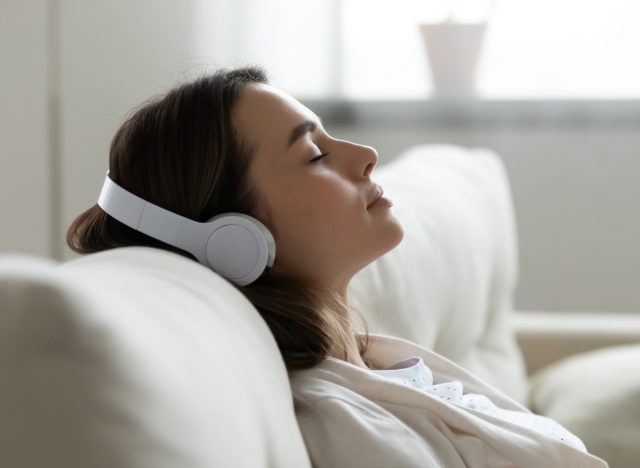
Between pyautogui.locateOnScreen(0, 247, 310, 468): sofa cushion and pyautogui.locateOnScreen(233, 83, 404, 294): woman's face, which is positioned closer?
pyautogui.locateOnScreen(0, 247, 310, 468): sofa cushion

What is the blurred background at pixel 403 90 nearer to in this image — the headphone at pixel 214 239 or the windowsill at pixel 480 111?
the windowsill at pixel 480 111

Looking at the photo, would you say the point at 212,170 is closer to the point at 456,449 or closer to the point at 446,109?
the point at 456,449

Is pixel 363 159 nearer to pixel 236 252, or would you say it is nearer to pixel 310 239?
pixel 310 239

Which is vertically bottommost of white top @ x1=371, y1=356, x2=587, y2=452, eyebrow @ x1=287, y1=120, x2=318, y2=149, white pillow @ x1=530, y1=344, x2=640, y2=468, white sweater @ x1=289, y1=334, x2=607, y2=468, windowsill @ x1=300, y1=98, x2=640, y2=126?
white pillow @ x1=530, y1=344, x2=640, y2=468

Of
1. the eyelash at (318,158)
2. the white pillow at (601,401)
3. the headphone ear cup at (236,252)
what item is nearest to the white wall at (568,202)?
the white pillow at (601,401)

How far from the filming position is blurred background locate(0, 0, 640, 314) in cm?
317

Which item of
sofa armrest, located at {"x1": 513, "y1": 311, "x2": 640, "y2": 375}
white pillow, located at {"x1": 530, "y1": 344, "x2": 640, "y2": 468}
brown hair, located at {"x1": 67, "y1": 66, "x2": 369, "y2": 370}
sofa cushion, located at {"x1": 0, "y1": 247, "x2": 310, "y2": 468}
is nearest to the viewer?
sofa cushion, located at {"x1": 0, "y1": 247, "x2": 310, "y2": 468}

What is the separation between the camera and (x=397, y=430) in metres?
0.83

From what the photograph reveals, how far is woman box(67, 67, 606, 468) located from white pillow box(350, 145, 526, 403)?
0.36 metres

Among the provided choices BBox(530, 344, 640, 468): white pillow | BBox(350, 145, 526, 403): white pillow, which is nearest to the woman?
BBox(350, 145, 526, 403): white pillow

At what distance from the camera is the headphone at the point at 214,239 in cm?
87

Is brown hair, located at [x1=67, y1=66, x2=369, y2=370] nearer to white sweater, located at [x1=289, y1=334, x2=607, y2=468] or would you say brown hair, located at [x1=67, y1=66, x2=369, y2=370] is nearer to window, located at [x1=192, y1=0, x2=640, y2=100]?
white sweater, located at [x1=289, y1=334, x2=607, y2=468]

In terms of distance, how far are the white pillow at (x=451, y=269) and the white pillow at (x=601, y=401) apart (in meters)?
0.10

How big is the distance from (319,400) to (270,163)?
9.7 inches
